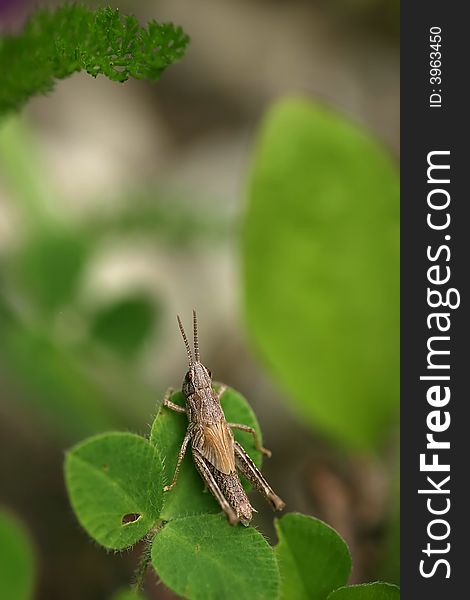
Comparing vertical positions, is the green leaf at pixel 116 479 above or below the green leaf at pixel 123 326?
below

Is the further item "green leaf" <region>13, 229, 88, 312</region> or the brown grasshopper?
"green leaf" <region>13, 229, 88, 312</region>

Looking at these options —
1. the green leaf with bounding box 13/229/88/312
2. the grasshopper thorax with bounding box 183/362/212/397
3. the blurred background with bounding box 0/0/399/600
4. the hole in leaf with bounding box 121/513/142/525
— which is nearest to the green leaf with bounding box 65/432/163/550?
the hole in leaf with bounding box 121/513/142/525

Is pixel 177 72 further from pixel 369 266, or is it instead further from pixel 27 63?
pixel 27 63

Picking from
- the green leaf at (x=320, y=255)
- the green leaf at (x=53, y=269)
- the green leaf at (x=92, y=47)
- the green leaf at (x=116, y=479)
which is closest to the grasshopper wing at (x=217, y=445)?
the green leaf at (x=116, y=479)

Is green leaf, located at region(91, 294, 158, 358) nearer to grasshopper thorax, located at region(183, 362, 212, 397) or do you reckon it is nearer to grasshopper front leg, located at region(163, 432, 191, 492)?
grasshopper thorax, located at region(183, 362, 212, 397)

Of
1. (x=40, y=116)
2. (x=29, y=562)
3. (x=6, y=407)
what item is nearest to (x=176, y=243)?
(x=6, y=407)

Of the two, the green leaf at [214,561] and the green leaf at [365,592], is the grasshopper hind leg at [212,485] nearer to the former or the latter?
the green leaf at [214,561]

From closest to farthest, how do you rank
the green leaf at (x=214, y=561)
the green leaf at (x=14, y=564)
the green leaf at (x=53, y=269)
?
the green leaf at (x=214, y=561) < the green leaf at (x=14, y=564) < the green leaf at (x=53, y=269)
